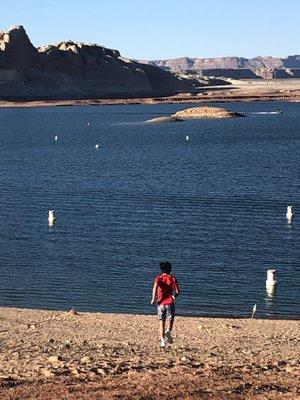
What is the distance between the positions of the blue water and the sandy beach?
13.8 feet

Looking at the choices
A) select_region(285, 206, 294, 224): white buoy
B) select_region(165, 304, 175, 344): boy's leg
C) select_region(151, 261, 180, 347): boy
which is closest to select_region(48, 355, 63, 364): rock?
select_region(151, 261, 180, 347): boy

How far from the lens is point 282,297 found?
28.5 m

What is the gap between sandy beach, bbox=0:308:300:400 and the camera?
13969 mm

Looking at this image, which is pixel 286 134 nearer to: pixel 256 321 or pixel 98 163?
pixel 98 163

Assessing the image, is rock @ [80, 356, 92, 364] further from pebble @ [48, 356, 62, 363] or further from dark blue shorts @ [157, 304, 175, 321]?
dark blue shorts @ [157, 304, 175, 321]

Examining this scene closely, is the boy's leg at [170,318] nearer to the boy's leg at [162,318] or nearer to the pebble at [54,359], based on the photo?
the boy's leg at [162,318]

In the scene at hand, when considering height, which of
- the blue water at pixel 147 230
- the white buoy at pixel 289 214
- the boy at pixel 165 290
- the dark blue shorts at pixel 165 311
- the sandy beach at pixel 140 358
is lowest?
the blue water at pixel 147 230

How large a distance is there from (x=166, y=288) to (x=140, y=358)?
149 centimetres

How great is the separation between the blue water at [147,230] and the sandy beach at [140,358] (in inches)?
166

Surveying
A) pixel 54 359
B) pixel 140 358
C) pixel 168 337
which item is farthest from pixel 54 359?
pixel 168 337

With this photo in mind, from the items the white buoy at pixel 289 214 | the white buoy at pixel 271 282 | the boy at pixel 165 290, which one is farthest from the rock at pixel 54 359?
the white buoy at pixel 289 214

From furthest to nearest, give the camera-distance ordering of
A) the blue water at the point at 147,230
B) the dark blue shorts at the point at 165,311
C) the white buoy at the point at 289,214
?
the white buoy at the point at 289,214, the blue water at the point at 147,230, the dark blue shorts at the point at 165,311

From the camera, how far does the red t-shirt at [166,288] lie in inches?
667

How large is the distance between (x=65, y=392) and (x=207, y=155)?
75698 millimetres
